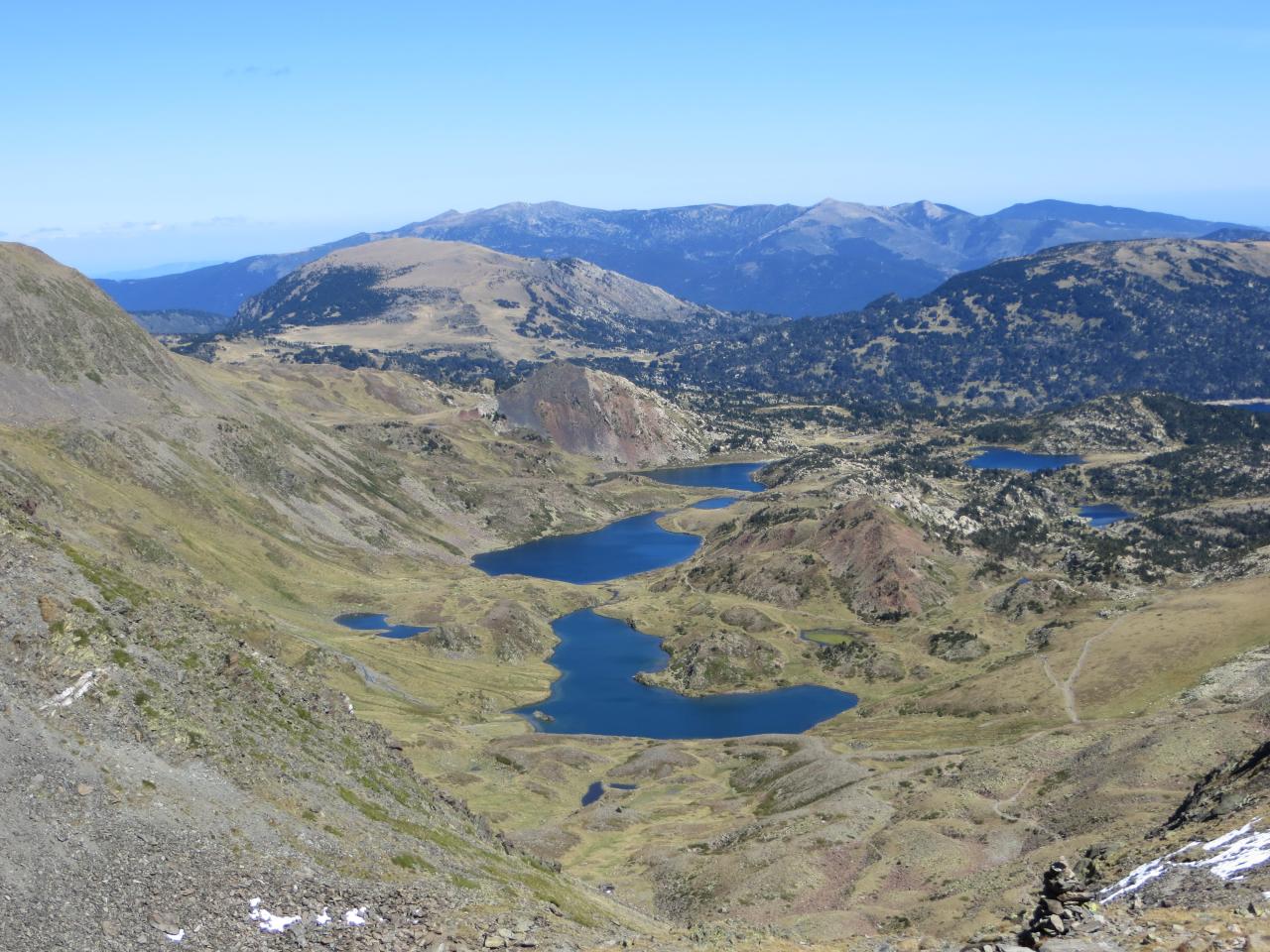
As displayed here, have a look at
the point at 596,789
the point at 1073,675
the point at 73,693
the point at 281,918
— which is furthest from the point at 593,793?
the point at 281,918

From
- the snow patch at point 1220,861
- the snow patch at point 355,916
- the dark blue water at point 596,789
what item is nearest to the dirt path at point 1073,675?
the dark blue water at point 596,789

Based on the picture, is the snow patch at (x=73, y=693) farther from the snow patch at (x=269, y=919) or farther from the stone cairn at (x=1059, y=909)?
the stone cairn at (x=1059, y=909)

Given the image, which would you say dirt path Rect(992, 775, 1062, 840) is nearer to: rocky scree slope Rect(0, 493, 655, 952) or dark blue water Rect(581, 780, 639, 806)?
rocky scree slope Rect(0, 493, 655, 952)

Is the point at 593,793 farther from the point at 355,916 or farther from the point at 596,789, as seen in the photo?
the point at 355,916

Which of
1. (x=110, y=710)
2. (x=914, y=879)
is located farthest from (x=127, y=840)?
(x=914, y=879)

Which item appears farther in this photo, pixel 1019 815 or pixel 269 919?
pixel 1019 815

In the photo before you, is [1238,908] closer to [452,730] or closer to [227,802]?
[227,802]
